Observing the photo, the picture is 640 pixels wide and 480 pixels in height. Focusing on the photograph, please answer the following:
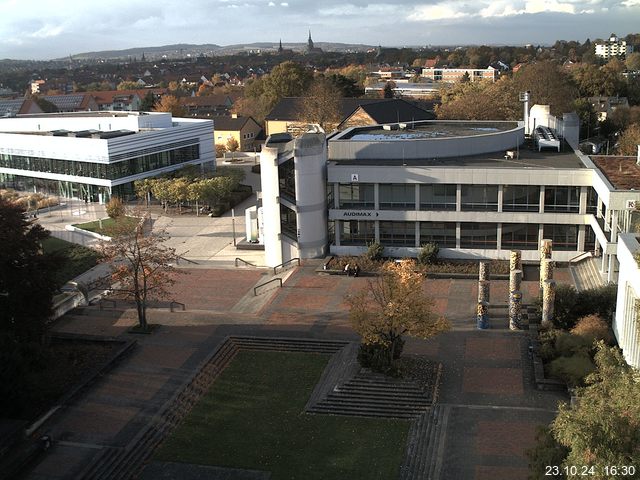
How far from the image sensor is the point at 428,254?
43.9m

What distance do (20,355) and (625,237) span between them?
2413cm

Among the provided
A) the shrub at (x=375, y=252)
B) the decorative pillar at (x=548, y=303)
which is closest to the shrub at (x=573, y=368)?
the decorative pillar at (x=548, y=303)

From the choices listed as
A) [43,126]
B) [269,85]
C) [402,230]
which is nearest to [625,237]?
[402,230]

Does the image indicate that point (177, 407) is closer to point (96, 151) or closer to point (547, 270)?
point (547, 270)

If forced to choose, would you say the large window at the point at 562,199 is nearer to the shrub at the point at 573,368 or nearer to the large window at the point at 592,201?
the large window at the point at 592,201

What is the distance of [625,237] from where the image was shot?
2936cm

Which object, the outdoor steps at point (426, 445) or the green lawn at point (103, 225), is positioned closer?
the outdoor steps at point (426, 445)

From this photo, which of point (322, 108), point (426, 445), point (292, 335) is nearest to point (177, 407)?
point (292, 335)

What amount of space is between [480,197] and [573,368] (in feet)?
60.8

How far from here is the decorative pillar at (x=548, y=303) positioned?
1282 inches

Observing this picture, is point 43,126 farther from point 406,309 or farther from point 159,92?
point 159,92

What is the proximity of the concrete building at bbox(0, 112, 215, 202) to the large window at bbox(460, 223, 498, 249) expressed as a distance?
37.5 m

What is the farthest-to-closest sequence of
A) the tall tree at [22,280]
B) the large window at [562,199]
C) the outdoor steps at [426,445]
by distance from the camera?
the large window at [562,199] < the tall tree at [22,280] < the outdoor steps at [426,445]

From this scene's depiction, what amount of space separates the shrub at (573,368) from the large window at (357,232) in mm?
19403
